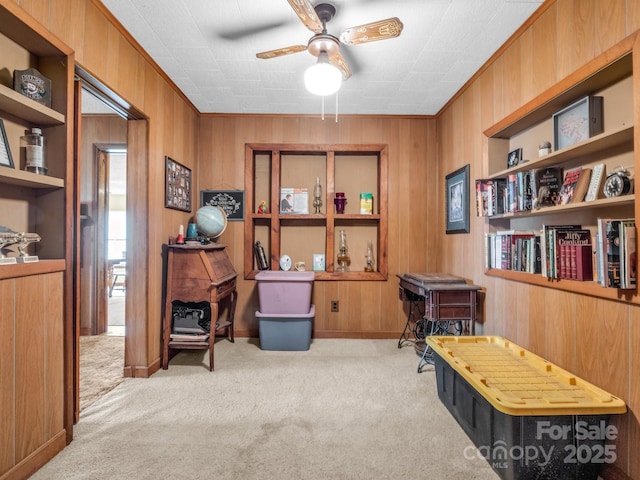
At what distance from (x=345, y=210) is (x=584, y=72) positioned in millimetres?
2535

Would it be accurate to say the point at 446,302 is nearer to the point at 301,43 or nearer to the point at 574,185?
the point at 574,185

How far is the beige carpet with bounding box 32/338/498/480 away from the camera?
5.06ft

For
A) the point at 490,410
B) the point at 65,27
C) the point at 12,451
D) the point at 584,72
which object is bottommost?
the point at 12,451

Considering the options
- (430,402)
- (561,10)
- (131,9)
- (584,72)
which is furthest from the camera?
(430,402)

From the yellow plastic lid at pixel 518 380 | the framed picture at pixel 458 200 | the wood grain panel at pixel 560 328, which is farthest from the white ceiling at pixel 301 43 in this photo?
the yellow plastic lid at pixel 518 380

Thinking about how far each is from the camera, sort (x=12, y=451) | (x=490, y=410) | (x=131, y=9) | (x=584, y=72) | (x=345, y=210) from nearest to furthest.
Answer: (x=12, y=451) < (x=490, y=410) < (x=584, y=72) < (x=131, y=9) < (x=345, y=210)

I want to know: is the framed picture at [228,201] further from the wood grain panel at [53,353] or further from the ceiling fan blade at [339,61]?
the wood grain panel at [53,353]

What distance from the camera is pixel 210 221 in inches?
130

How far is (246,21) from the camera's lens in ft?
7.12

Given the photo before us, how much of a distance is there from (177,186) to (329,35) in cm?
198

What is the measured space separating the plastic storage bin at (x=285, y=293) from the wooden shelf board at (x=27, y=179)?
184 cm

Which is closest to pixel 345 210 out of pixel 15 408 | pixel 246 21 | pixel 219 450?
pixel 246 21

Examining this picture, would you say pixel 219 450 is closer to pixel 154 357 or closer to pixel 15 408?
pixel 15 408

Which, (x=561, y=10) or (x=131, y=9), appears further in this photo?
(x=131, y=9)
